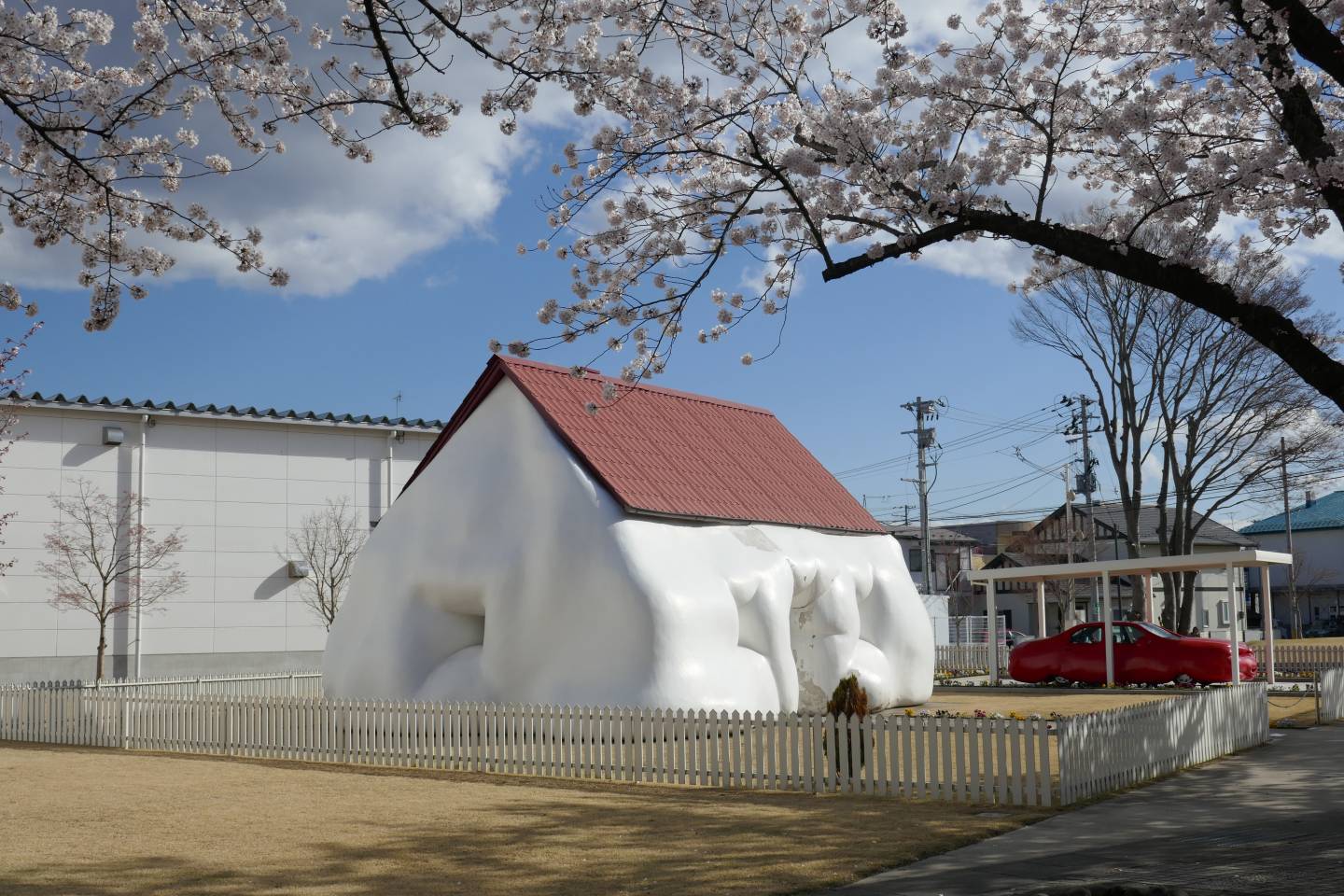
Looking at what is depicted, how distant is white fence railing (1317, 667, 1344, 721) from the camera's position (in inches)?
843

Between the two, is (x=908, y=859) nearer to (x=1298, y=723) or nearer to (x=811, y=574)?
(x=811, y=574)

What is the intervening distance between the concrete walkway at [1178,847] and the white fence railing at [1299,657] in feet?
74.4

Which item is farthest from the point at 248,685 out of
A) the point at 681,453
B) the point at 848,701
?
the point at 848,701

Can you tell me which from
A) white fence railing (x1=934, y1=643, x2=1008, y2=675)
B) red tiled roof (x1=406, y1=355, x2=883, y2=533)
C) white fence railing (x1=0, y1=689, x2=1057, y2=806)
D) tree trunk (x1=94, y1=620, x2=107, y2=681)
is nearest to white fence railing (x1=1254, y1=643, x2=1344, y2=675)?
white fence railing (x1=934, y1=643, x2=1008, y2=675)

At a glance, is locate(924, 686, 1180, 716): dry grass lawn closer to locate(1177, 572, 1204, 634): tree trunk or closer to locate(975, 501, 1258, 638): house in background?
locate(1177, 572, 1204, 634): tree trunk

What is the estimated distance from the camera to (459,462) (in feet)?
64.5

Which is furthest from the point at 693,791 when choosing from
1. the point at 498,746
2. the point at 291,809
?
the point at 291,809

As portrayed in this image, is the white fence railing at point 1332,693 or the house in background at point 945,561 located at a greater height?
the house in background at point 945,561

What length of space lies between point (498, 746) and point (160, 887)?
24.3ft

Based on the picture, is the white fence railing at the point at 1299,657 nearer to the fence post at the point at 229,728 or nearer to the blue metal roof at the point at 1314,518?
the fence post at the point at 229,728

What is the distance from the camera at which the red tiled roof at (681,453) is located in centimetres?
1933

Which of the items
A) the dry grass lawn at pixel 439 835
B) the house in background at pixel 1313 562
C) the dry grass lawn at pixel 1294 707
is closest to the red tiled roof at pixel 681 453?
the dry grass lawn at pixel 439 835

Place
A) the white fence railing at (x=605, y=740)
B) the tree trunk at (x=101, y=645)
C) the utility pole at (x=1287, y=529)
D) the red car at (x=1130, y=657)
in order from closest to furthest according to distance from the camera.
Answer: the white fence railing at (x=605, y=740) → the red car at (x=1130, y=657) → the tree trunk at (x=101, y=645) → the utility pole at (x=1287, y=529)

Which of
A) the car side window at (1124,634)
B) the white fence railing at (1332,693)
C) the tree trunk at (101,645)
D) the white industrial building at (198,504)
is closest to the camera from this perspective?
the white fence railing at (1332,693)
